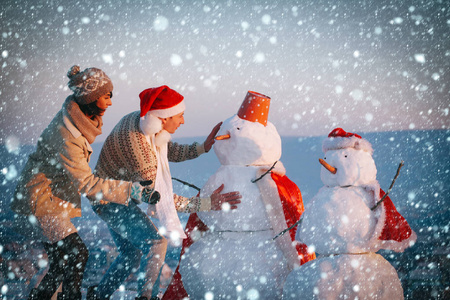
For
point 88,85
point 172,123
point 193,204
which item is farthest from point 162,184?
point 88,85

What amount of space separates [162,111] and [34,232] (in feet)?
3.66

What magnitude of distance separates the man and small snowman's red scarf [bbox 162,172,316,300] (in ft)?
0.51

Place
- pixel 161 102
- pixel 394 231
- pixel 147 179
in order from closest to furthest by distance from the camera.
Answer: pixel 394 231, pixel 147 179, pixel 161 102

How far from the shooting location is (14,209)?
2.29 m

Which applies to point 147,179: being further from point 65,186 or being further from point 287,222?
point 287,222

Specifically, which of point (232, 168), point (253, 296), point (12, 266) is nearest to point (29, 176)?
point (232, 168)

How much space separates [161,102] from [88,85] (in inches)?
19.3

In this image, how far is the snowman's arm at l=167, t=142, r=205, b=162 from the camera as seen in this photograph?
2.97 meters

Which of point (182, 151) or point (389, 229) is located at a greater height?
point (182, 151)

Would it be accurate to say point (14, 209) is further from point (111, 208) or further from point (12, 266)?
point (12, 266)

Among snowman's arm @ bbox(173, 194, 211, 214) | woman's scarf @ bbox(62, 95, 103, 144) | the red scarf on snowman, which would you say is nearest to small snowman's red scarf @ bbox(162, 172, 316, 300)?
snowman's arm @ bbox(173, 194, 211, 214)

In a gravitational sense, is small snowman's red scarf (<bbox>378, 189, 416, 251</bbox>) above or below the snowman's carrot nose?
below

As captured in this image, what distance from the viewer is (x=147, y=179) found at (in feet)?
8.03

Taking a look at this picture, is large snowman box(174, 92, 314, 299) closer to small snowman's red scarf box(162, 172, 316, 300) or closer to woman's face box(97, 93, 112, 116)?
small snowman's red scarf box(162, 172, 316, 300)
